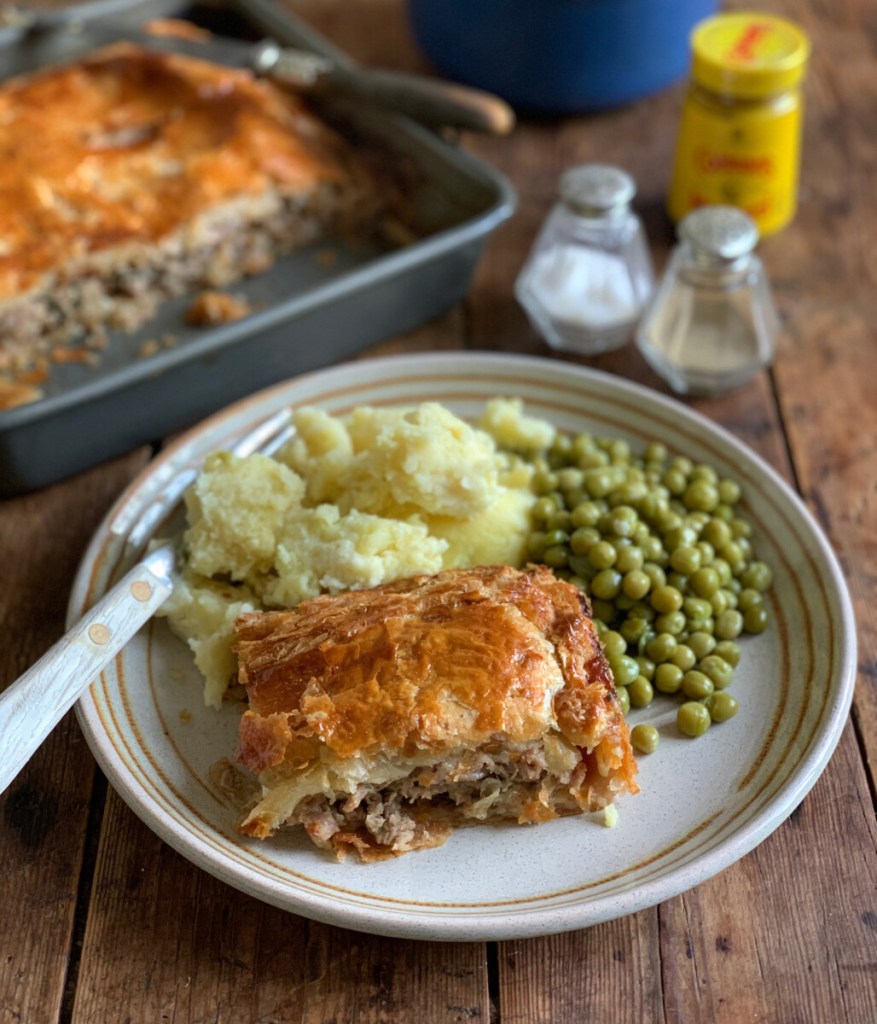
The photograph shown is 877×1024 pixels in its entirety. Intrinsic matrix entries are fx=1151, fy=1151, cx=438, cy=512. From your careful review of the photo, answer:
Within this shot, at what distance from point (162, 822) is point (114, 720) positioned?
39cm

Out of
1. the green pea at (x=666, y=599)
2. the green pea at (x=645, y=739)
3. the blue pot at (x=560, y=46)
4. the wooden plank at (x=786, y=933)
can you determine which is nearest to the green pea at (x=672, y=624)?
the green pea at (x=666, y=599)

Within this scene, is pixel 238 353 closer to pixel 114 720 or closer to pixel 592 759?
pixel 114 720

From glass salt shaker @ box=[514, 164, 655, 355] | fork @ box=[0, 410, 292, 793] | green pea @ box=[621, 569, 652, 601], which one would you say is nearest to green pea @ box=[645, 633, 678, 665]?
green pea @ box=[621, 569, 652, 601]

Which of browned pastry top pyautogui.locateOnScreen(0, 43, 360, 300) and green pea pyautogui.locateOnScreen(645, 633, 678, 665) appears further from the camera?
browned pastry top pyautogui.locateOnScreen(0, 43, 360, 300)

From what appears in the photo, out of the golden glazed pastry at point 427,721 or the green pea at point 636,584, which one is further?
the green pea at point 636,584

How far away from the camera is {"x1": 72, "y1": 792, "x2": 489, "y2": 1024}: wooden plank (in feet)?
8.10

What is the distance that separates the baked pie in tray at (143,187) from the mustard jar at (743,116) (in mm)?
1345

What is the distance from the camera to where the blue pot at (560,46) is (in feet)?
16.2

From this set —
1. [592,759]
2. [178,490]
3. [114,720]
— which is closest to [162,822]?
[114,720]

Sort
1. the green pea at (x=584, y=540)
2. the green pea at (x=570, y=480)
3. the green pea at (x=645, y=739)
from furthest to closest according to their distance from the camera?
the green pea at (x=570, y=480)
the green pea at (x=584, y=540)
the green pea at (x=645, y=739)

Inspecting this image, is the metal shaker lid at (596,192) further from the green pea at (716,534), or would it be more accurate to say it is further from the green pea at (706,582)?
the green pea at (706,582)

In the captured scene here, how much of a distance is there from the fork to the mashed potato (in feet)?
0.29

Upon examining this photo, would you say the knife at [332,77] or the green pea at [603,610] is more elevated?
the knife at [332,77]

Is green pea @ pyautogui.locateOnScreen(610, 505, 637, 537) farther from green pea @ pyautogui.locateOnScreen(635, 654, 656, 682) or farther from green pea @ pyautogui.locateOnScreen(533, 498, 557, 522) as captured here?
green pea @ pyautogui.locateOnScreen(635, 654, 656, 682)
